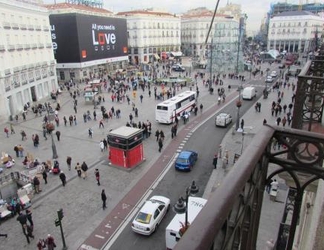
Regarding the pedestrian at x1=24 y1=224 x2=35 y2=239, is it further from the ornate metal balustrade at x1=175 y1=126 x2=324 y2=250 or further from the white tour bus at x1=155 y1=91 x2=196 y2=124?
the white tour bus at x1=155 y1=91 x2=196 y2=124

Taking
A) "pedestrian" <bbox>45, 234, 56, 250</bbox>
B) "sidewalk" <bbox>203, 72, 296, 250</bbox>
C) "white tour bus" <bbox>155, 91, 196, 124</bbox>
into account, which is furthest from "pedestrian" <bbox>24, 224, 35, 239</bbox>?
"white tour bus" <bbox>155, 91, 196, 124</bbox>

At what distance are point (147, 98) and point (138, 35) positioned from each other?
4829 cm

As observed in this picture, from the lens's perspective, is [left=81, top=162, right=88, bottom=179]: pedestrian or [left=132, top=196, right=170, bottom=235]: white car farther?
[left=81, top=162, right=88, bottom=179]: pedestrian

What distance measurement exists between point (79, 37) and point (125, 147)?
4515 centimetres

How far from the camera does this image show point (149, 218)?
13.5 meters

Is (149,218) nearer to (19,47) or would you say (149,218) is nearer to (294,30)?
(19,47)

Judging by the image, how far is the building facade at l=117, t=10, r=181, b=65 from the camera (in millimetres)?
85419

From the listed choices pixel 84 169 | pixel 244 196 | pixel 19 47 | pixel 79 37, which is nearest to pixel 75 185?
pixel 84 169

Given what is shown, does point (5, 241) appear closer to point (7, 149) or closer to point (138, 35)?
point (7, 149)

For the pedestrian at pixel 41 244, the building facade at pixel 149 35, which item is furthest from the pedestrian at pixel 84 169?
the building facade at pixel 149 35

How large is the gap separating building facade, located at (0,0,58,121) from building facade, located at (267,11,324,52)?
95324 millimetres

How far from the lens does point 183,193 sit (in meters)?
17.0

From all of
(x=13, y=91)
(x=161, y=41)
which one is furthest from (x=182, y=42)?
(x=13, y=91)

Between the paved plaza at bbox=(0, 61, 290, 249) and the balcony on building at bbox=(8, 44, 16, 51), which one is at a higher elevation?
the balcony on building at bbox=(8, 44, 16, 51)
